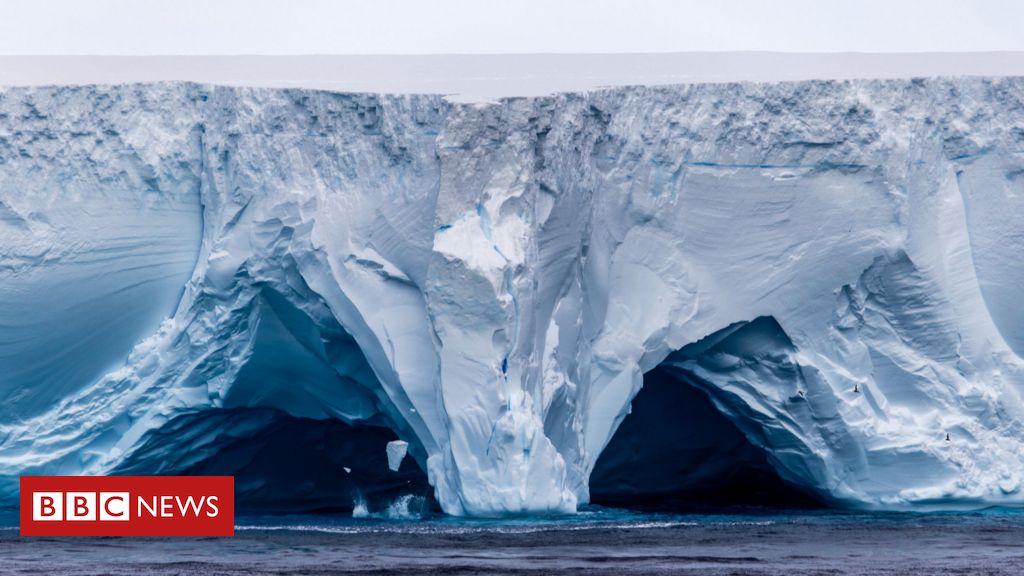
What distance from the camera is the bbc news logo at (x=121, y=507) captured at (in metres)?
12.9

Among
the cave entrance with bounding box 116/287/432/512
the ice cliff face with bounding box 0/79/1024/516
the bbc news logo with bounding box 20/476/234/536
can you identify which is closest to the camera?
the bbc news logo with bounding box 20/476/234/536

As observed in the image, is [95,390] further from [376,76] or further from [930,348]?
[930,348]

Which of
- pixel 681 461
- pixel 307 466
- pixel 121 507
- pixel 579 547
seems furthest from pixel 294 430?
pixel 579 547

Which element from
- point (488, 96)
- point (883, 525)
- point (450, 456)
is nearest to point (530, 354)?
point (450, 456)

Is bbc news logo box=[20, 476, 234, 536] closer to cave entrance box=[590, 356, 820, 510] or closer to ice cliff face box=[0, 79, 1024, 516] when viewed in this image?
ice cliff face box=[0, 79, 1024, 516]

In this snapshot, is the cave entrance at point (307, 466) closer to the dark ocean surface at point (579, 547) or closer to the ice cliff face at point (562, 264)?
the ice cliff face at point (562, 264)

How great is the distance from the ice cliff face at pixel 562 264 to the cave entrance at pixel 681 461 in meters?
0.68

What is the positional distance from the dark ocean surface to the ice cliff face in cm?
48

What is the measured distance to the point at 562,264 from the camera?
13055 millimetres

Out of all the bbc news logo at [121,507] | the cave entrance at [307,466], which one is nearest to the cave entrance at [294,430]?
the cave entrance at [307,466]

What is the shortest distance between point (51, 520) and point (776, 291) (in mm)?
5207

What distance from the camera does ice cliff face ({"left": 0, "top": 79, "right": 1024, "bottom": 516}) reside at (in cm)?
1301

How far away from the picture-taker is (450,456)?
12.6 meters

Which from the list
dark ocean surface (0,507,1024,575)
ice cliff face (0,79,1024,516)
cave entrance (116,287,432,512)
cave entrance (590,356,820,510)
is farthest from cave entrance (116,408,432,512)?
cave entrance (590,356,820,510)
